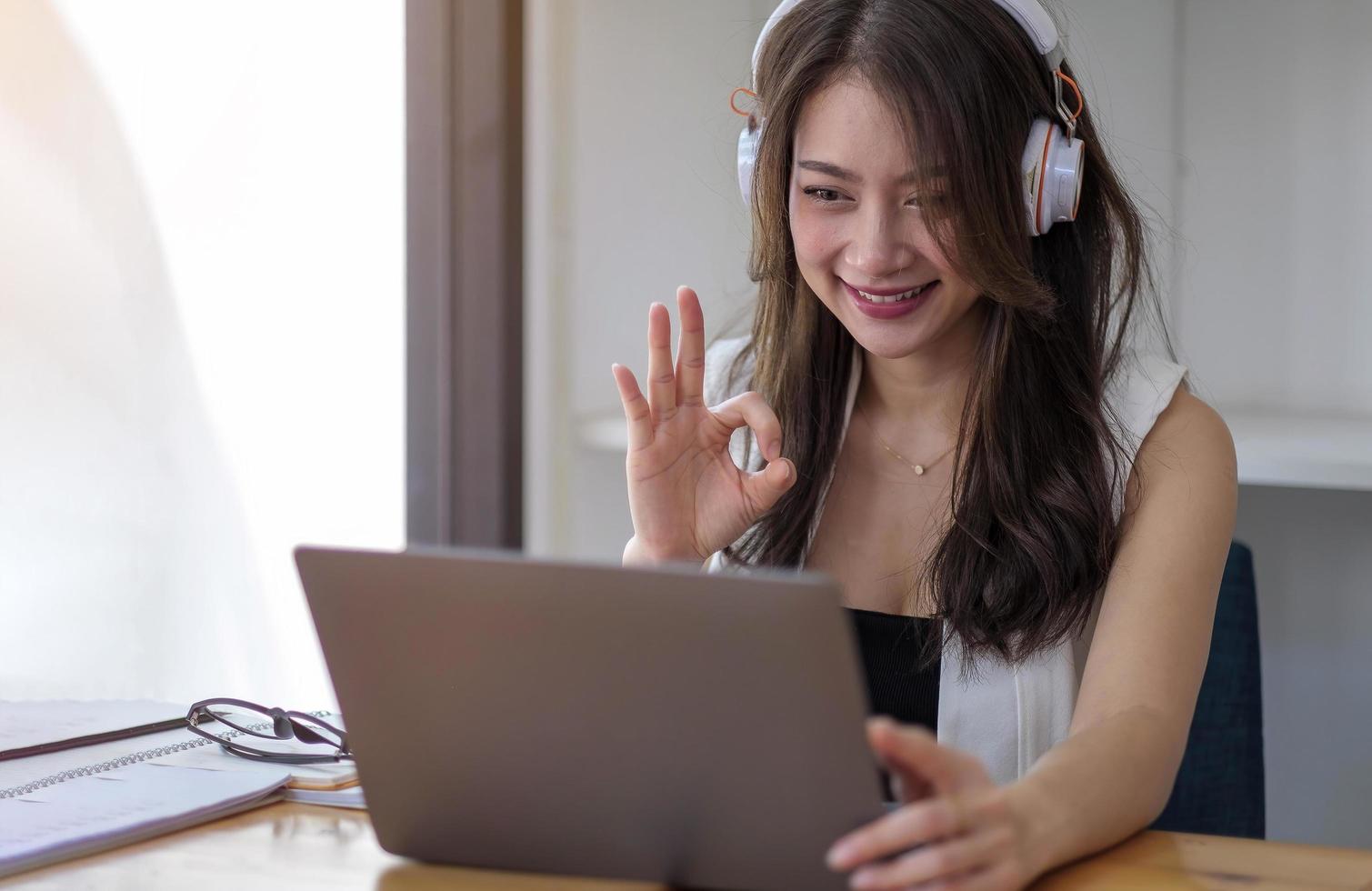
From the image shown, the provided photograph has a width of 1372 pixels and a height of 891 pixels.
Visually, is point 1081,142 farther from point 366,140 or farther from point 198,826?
A: point 366,140

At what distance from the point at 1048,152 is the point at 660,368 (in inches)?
15.9

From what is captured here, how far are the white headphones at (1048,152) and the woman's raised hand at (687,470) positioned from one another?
318 mm

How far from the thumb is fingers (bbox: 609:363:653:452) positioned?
11 centimetres

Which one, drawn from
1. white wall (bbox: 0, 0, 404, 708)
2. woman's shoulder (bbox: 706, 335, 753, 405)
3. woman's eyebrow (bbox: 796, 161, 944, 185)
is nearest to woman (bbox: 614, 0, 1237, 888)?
woman's eyebrow (bbox: 796, 161, 944, 185)

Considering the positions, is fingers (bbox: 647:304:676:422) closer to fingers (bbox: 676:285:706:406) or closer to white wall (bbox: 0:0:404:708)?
fingers (bbox: 676:285:706:406)

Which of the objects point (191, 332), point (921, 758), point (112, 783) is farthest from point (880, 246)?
point (191, 332)

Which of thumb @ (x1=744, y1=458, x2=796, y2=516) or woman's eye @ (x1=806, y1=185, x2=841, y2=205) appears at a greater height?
woman's eye @ (x1=806, y1=185, x2=841, y2=205)

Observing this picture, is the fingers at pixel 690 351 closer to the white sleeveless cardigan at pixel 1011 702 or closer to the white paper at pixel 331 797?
the white sleeveless cardigan at pixel 1011 702

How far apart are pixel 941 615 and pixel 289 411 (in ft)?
4.37

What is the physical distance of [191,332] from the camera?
86.4 inches

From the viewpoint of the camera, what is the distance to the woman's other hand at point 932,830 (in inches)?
27.0

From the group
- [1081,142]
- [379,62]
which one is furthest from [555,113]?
[1081,142]

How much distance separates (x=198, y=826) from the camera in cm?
90

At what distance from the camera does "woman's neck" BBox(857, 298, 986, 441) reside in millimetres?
1521
